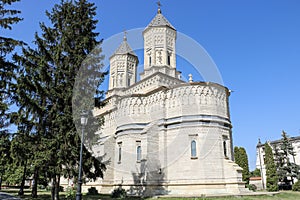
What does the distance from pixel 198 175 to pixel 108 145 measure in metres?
11.4

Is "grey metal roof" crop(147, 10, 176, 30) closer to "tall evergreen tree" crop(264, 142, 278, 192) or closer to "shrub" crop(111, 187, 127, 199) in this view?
"shrub" crop(111, 187, 127, 199)

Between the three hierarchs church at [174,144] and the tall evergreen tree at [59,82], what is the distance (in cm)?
507

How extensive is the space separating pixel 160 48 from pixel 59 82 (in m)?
16.9

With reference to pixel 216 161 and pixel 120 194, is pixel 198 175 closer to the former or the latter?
pixel 216 161

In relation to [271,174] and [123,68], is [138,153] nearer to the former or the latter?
[123,68]

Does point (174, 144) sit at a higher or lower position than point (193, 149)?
higher

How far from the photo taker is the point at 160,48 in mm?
29719

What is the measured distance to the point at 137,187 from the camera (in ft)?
73.2

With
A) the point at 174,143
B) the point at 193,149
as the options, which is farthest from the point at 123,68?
the point at 193,149

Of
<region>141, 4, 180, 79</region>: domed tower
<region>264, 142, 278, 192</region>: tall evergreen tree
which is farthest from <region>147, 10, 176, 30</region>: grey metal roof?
<region>264, 142, 278, 192</region>: tall evergreen tree

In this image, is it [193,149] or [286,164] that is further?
[286,164]

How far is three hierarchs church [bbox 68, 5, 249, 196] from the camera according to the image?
20719 mm

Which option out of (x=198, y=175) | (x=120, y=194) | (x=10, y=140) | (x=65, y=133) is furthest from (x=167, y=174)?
(x=10, y=140)

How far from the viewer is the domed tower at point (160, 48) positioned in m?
29.2
